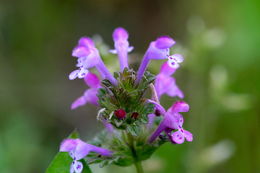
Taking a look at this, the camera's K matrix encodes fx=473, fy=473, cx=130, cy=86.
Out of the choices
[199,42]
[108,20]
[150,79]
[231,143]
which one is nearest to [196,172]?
[231,143]

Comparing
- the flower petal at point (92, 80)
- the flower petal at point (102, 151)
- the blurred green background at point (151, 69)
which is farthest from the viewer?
the blurred green background at point (151, 69)

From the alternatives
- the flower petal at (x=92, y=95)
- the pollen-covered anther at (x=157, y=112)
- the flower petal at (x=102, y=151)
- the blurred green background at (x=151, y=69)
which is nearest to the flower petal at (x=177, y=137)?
the pollen-covered anther at (x=157, y=112)

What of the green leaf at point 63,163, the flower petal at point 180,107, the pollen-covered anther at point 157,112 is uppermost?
the pollen-covered anther at point 157,112

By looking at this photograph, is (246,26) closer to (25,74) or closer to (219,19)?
(219,19)

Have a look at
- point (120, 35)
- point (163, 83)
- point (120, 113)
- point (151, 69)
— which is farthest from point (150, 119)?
point (151, 69)

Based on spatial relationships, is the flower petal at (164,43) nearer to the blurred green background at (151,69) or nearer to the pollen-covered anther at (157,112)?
the pollen-covered anther at (157,112)

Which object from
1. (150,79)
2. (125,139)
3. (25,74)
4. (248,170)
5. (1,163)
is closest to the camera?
(150,79)
